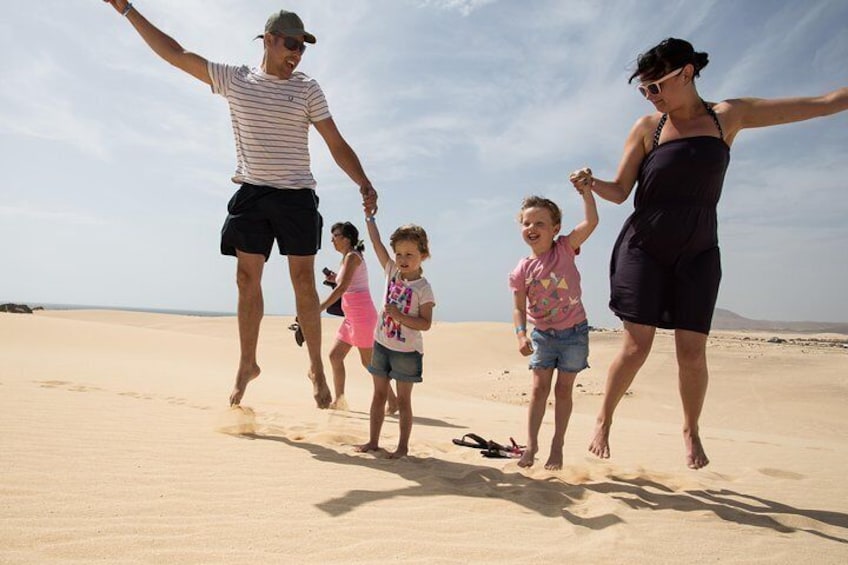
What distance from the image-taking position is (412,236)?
13.0 feet

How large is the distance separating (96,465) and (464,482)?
178 centimetres

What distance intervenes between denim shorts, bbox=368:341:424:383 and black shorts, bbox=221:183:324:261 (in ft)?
3.15

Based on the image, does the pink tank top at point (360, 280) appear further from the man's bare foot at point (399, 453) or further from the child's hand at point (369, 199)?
the man's bare foot at point (399, 453)

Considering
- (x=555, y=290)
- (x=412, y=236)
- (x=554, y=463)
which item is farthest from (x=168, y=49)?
(x=554, y=463)

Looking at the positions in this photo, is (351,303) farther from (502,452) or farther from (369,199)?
(502,452)

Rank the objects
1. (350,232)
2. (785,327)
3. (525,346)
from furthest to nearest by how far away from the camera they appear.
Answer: (785,327)
(350,232)
(525,346)

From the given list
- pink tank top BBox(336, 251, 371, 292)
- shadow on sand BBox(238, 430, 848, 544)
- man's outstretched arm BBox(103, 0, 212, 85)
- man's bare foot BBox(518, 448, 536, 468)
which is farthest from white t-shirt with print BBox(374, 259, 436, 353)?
pink tank top BBox(336, 251, 371, 292)

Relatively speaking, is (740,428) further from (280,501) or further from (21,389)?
(21,389)

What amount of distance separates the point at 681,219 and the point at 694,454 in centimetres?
131

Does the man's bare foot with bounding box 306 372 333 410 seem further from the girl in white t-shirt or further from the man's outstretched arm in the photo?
the man's outstretched arm

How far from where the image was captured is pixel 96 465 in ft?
8.74

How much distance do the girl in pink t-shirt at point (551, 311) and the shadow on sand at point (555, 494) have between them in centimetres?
42

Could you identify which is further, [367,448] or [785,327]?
[785,327]

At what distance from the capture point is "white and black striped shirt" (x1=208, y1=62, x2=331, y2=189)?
4.06 m
